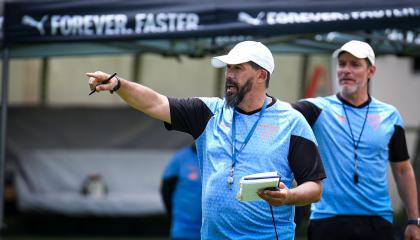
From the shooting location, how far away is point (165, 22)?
7766mm

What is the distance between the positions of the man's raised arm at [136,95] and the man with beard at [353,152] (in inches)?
52.3

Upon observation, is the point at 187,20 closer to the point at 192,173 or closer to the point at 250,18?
the point at 250,18

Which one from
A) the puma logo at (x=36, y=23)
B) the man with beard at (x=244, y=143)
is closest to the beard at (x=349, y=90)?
the man with beard at (x=244, y=143)

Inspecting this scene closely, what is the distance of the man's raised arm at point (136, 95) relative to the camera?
14.5 ft

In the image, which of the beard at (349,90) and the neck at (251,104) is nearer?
the neck at (251,104)

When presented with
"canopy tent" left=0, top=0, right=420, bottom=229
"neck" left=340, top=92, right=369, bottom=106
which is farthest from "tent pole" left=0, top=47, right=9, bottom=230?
"neck" left=340, top=92, right=369, bottom=106

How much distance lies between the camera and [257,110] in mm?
4793

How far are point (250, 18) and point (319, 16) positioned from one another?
0.59 meters

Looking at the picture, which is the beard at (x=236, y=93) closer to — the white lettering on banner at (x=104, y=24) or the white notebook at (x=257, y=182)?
the white notebook at (x=257, y=182)

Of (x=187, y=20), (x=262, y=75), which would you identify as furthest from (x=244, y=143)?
(x=187, y=20)

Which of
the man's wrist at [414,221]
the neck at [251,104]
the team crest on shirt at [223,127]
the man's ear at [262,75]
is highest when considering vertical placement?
the man's ear at [262,75]

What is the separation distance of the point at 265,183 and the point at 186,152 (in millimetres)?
4105

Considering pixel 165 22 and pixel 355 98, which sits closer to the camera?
pixel 355 98

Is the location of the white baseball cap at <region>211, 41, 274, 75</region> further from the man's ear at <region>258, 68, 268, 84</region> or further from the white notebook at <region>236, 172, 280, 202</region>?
the white notebook at <region>236, 172, 280, 202</region>
